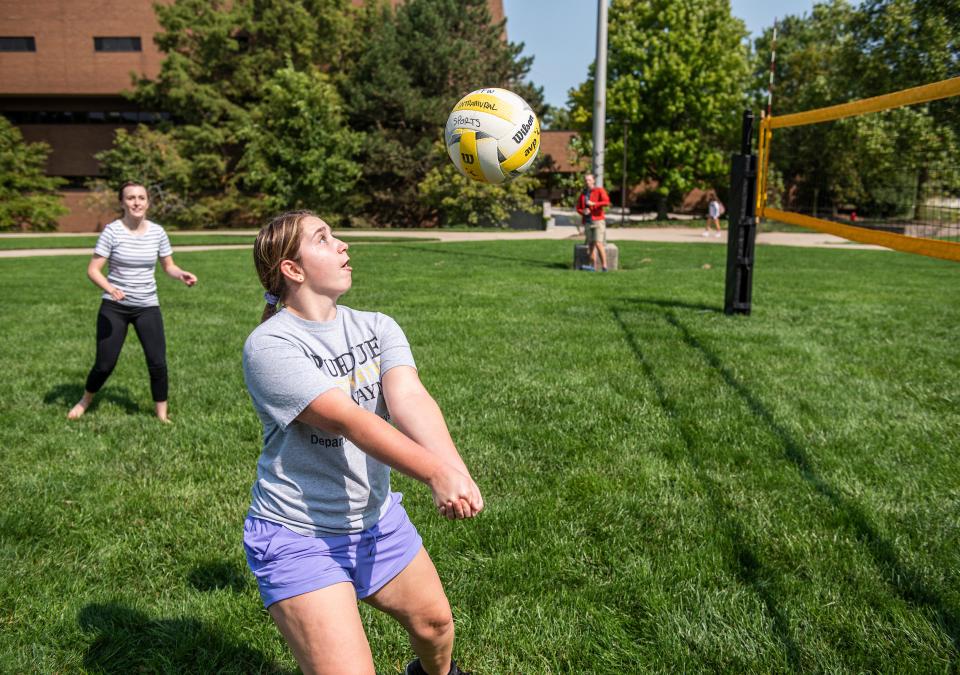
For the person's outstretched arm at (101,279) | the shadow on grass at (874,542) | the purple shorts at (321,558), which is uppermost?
the person's outstretched arm at (101,279)

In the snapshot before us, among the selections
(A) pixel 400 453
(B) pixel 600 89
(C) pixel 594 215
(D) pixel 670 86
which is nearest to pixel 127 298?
(A) pixel 400 453

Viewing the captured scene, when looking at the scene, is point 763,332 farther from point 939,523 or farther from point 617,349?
point 939,523

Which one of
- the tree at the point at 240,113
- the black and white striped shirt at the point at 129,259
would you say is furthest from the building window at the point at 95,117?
the black and white striped shirt at the point at 129,259

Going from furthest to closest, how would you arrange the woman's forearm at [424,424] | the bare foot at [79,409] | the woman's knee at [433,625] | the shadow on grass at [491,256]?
the shadow on grass at [491,256]
the bare foot at [79,409]
the woman's knee at [433,625]
the woman's forearm at [424,424]

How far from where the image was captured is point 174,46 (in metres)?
38.4

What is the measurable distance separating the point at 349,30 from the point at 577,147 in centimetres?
1562

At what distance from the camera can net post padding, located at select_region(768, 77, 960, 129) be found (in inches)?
162

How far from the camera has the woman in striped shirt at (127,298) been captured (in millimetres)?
5637

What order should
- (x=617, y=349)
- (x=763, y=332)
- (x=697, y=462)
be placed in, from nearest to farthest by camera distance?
1. (x=697, y=462)
2. (x=617, y=349)
3. (x=763, y=332)

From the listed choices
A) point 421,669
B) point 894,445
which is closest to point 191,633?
point 421,669

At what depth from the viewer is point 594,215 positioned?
14531 millimetres

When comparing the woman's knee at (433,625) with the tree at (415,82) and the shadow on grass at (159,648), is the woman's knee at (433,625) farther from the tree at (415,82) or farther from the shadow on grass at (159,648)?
the tree at (415,82)

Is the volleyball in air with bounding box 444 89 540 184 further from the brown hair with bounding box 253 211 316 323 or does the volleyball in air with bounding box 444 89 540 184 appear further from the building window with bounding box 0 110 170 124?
the building window with bounding box 0 110 170 124

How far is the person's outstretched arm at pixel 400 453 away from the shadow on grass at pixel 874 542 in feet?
7.33
